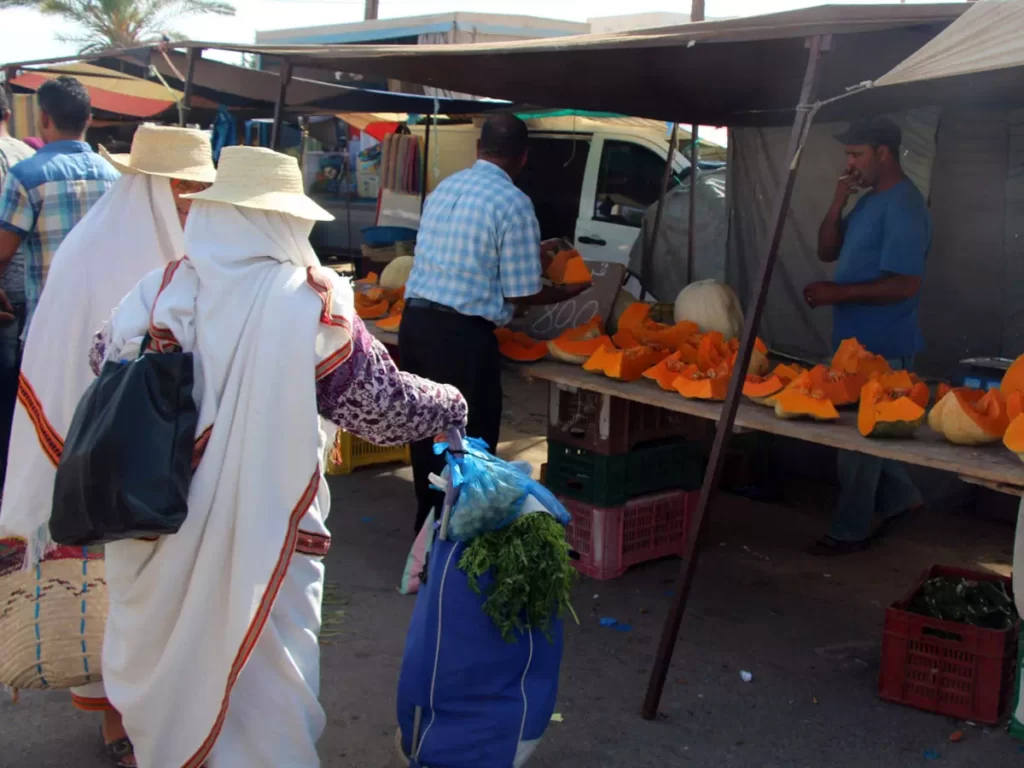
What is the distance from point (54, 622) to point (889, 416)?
2812 mm

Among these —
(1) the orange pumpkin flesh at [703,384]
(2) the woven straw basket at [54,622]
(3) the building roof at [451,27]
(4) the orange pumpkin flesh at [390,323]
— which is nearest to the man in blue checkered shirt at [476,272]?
(1) the orange pumpkin flesh at [703,384]

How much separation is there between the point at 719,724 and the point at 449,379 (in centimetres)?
192

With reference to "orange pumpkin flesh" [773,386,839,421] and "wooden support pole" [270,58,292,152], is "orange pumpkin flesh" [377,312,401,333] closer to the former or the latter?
"wooden support pole" [270,58,292,152]

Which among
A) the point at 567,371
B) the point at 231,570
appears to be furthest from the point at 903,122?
the point at 231,570

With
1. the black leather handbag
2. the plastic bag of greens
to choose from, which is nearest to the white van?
the plastic bag of greens

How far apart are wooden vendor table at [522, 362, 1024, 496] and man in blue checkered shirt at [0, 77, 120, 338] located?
2265 millimetres

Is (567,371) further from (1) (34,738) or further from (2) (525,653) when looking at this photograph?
(1) (34,738)

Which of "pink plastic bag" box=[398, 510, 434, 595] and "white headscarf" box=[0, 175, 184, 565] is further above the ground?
"white headscarf" box=[0, 175, 184, 565]

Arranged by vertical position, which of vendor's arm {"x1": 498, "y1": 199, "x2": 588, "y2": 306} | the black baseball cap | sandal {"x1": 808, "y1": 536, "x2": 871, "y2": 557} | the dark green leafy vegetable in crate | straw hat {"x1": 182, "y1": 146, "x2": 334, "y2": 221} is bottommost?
sandal {"x1": 808, "y1": 536, "x2": 871, "y2": 557}

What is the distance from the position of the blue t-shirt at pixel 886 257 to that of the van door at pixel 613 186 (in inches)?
168

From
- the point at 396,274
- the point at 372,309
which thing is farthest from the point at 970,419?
the point at 396,274

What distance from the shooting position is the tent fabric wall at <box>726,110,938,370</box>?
684cm

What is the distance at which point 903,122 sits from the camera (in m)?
6.10

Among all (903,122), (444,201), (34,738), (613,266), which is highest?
(903,122)
